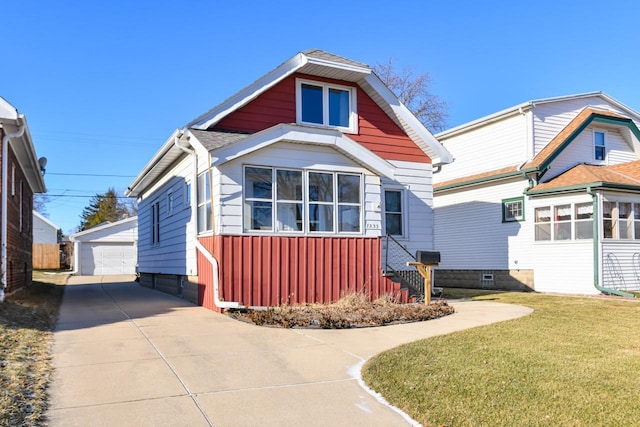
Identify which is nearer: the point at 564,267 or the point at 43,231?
the point at 564,267

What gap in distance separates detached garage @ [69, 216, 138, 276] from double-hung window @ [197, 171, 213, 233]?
22.5 metres

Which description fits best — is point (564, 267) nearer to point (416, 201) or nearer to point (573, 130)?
point (573, 130)

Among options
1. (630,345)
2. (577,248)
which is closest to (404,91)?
(577,248)

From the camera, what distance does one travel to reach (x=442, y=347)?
6.88 metres

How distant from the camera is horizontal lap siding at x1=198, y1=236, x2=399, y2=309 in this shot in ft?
34.3

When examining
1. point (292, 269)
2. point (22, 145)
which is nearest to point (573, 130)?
point (292, 269)

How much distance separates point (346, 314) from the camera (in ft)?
31.9

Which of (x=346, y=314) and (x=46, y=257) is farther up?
(x=346, y=314)

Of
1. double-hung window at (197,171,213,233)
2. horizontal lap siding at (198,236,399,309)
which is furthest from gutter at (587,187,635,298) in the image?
double-hung window at (197,171,213,233)

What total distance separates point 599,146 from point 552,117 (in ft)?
7.25

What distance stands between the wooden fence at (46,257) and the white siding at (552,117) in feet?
113

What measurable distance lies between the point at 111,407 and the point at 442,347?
414 centimetres

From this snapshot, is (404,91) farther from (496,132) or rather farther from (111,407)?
(111,407)

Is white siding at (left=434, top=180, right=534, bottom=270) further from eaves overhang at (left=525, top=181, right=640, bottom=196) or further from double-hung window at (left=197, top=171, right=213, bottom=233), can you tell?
double-hung window at (left=197, top=171, right=213, bottom=233)
